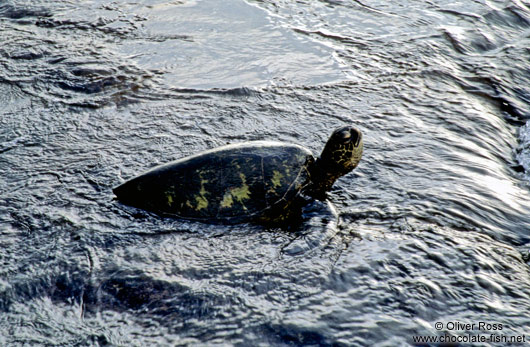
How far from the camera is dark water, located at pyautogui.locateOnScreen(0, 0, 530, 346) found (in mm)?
3365

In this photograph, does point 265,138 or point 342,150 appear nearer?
point 342,150

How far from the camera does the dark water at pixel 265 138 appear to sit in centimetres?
337

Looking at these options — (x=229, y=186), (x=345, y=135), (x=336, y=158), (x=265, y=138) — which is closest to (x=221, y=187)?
(x=229, y=186)

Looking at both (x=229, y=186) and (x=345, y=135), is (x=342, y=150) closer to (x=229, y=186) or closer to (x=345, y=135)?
(x=345, y=135)

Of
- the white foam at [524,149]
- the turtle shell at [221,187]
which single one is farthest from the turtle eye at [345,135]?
the white foam at [524,149]

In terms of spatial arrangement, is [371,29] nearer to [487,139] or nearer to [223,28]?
[223,28]

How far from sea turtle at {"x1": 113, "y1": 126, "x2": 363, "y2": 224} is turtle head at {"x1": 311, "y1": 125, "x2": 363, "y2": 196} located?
129 mm

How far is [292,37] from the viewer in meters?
7.61

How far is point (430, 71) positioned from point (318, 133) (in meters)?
2.32

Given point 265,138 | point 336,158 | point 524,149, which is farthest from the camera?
point 524,149

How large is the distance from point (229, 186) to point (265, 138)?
4.28 ft

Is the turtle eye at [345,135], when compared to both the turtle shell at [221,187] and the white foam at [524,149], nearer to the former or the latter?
the turtle shell at [221,187]

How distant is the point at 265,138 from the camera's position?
5320mm

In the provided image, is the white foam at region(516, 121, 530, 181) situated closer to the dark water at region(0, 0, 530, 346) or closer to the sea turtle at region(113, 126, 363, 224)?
the dark water at region(0, 0, 530, 346)
